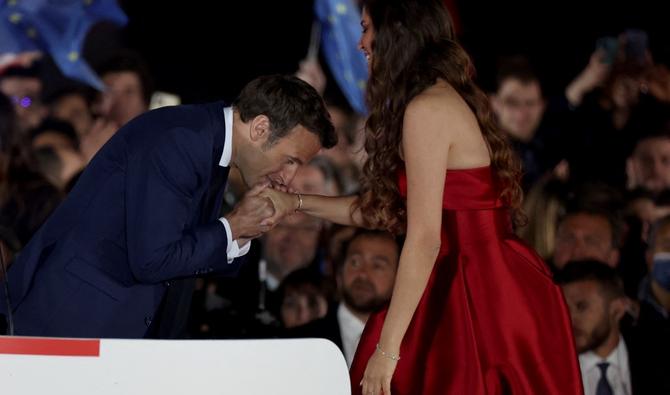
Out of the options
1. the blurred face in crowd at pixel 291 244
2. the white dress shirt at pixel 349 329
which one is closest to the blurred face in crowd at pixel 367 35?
the white dress shirt at pixel 349 329

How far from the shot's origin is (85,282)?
10.2 ft

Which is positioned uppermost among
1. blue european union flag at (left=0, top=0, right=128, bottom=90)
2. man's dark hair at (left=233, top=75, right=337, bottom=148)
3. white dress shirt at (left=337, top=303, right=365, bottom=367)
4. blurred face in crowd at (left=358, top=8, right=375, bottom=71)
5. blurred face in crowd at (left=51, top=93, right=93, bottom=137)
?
blue european union flag at (left=0, top=0, right=128, bottom=90)

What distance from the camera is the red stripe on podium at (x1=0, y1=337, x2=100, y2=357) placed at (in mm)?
2338

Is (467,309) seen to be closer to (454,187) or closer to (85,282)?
(454,187)

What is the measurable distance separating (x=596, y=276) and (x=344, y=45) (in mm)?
3559

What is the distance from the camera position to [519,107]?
7.22 metres

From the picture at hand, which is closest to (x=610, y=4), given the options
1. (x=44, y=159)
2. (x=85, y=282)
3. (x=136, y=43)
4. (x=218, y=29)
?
(x=218, y=29)

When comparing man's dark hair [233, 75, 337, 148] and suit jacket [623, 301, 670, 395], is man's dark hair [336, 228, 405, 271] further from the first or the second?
man's dark hair [233, 75, 337, 148]

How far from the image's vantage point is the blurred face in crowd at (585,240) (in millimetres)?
5969

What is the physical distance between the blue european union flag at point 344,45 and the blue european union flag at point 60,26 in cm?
142

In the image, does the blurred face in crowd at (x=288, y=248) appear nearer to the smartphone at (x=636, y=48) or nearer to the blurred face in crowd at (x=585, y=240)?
the blurred face in crowd at (x=585, y=240)

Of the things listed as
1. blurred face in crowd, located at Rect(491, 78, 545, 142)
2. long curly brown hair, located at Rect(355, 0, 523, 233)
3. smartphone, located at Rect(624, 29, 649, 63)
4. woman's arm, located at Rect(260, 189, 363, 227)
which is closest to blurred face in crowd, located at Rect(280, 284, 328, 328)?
woman's arm, located at Rect(260, 189, 363, 227)

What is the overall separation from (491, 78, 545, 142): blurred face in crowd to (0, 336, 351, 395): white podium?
16.0ft

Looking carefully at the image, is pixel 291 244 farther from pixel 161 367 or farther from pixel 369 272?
pixel 161 367
